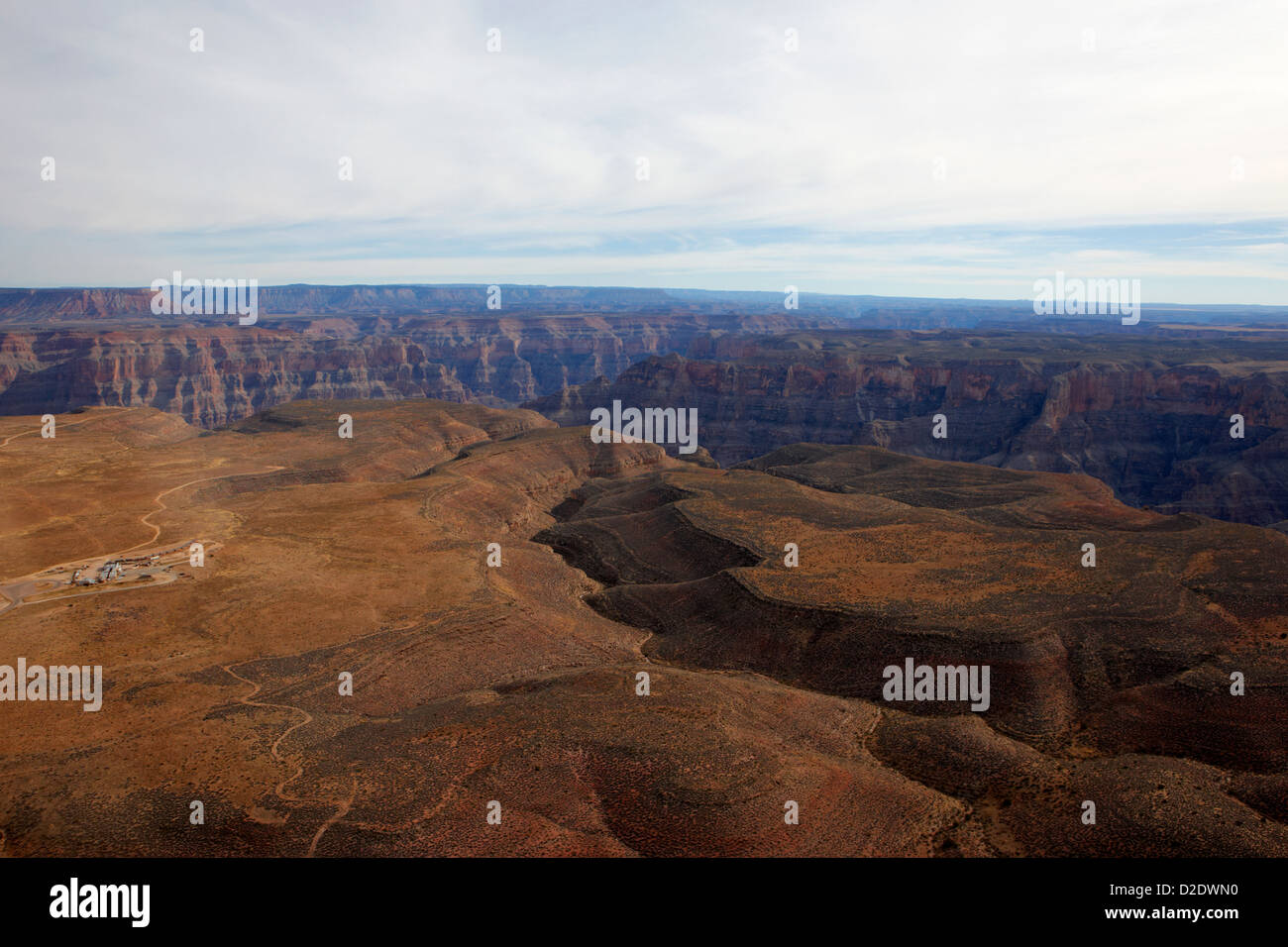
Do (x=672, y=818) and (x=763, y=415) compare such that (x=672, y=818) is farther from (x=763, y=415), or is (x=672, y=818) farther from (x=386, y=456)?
(x=763, y=415)

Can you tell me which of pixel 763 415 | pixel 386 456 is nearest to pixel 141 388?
pixel 386 456

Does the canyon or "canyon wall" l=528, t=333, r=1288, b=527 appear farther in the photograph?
"canyon wall" l=528, t=333, r=1288, b=527

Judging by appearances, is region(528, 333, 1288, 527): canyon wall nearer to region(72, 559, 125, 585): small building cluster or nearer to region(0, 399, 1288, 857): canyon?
region(0, 399, 1288, 857): canyon

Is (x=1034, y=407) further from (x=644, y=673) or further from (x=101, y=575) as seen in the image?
(x=101, y=575)

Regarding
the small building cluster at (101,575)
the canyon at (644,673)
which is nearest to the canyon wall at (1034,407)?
Result: the canyon at (644,673)

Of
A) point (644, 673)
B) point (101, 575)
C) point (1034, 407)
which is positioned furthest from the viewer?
point (1034, 407)

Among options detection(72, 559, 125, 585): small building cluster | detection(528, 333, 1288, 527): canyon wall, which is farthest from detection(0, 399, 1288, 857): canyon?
detection(528, 333, 1288, 527): canyon wall

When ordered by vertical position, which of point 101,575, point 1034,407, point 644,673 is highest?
point 1034,407

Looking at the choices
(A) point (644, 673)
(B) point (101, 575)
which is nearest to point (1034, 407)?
(A) point (644, 673)

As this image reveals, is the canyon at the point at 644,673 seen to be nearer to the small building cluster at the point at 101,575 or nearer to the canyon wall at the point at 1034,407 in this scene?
the small building cluster at the point at 101,575

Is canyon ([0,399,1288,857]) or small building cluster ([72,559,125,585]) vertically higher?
small building cluster ([72,559,125,585])

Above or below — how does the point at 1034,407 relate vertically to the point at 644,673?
above
